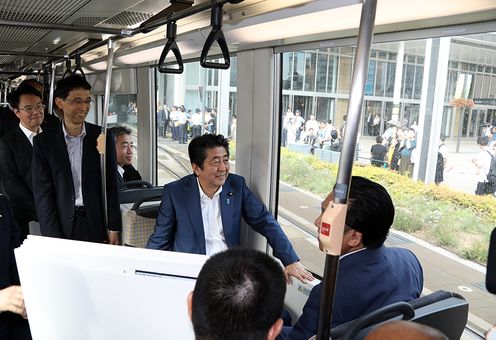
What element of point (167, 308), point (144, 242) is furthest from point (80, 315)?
point (144, 242)

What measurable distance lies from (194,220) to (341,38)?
1297mm

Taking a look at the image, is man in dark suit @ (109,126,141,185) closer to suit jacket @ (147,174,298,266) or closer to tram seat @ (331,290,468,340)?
suit jacket @ (147,174,298,266)

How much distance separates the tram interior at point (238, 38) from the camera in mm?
1774

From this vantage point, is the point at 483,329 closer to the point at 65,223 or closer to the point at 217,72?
the point at 65,223

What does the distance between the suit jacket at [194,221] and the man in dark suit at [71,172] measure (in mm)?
355

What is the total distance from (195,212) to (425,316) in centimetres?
153

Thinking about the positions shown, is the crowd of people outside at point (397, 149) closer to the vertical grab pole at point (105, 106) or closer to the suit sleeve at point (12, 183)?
the vertical grab pole at point (105, 106)

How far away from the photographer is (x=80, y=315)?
42.9 inches

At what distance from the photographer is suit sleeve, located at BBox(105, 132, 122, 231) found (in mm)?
2727

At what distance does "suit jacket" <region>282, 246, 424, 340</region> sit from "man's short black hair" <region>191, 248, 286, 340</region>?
2.31 ft

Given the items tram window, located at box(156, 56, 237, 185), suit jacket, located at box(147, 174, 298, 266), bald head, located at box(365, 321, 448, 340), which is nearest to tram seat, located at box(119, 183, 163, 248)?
suit jacket, located at box(147, 174, 298, 266)

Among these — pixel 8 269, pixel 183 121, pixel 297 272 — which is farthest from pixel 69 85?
pixel 183 121

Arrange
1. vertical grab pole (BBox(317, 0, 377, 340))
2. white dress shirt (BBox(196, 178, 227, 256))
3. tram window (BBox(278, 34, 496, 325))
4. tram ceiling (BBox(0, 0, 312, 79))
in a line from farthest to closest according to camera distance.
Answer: white dress shirt (BBox(196, 178, 227, 256)) → tram ceiling (BBox(0, 0, 312, 79)) → tram window (BBox(278, 34, 496, 325)) → vertical grab pole (BBox(317, 0, 377, 340))

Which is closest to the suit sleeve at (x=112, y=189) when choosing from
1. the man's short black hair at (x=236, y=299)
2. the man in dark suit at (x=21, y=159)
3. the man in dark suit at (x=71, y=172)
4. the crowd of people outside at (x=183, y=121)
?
the man in dark suit at (x=71, y=172)
